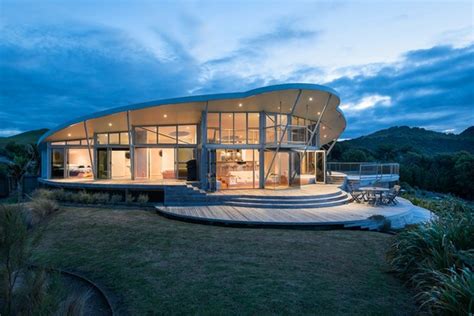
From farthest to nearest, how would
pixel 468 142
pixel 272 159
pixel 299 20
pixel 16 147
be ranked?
1. pixel 468 142
2. pixel 16 147
3. pixel 272 159
4. pixel 299 20

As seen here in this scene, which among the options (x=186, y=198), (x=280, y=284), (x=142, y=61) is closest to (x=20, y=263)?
(x=280, y=284)

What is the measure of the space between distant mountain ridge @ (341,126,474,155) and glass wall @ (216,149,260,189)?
56.8 metres

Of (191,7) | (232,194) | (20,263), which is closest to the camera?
(20,263)

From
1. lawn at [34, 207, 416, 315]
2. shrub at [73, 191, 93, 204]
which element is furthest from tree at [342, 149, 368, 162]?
shrub at [73, 191, 93, 204]

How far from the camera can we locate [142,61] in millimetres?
57688

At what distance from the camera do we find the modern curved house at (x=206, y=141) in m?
14.0

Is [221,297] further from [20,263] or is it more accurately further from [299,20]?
[299,20]

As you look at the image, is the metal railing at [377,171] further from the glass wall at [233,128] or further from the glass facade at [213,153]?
the glass wall at [233,128]

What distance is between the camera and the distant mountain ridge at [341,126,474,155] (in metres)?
69.0

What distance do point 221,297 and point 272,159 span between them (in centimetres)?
1170

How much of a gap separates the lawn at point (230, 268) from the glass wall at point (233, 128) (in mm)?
7294

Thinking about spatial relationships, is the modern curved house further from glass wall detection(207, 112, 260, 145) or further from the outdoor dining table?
the outdoor dining table

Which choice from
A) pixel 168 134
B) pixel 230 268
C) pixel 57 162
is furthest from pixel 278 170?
pixel 57 162

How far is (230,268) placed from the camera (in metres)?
4.91
